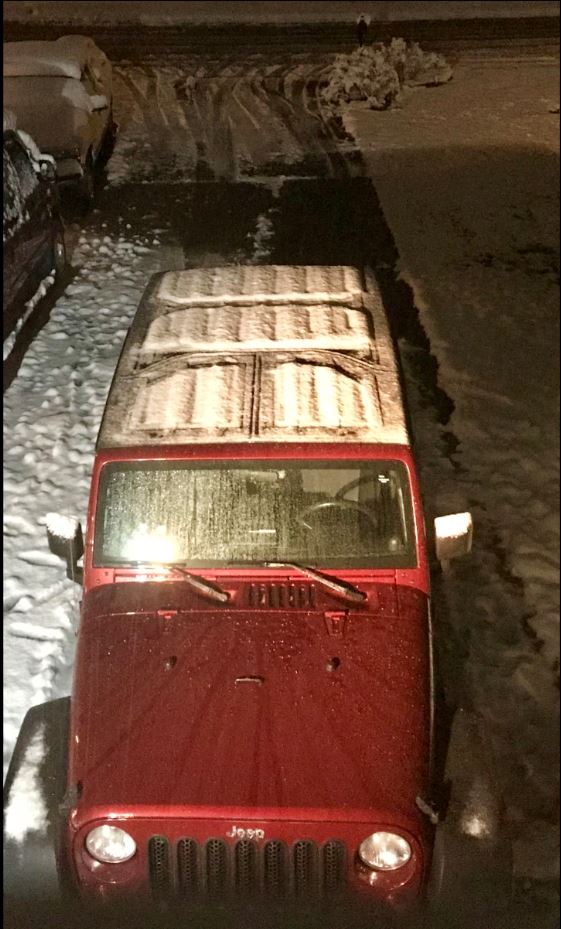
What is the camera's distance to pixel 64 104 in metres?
11.0

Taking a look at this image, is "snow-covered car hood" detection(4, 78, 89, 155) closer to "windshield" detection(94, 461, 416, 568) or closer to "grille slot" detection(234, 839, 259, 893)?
"windshield" detection(94, 461, 416, 568)

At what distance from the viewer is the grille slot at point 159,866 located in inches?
115

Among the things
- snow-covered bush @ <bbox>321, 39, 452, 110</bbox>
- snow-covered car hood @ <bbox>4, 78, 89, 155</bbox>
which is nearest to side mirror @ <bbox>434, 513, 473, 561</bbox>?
snow-covered car hood @ <bbox>4, 78, 89, 155</bbox>

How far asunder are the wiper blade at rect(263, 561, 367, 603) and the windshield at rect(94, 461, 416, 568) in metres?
0.05

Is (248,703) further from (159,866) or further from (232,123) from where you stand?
(232,123)

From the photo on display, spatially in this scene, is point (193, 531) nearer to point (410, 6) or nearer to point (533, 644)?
point (533, 644)

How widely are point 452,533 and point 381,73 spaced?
15.8 m

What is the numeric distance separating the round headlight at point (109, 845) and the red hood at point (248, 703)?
159 millimetres

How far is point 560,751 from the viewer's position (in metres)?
4.33

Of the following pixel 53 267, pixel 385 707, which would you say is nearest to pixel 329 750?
pixel 385 707

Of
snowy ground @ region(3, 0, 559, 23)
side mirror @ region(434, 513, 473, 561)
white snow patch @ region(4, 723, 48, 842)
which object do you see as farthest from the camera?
snowy ground @ region(3, 0, 559, 23)

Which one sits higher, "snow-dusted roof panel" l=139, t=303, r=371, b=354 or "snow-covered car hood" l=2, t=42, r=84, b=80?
"snow-covered car hood" l=2, t=42, r=84, b=80

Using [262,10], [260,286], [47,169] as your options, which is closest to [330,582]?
[260,286]

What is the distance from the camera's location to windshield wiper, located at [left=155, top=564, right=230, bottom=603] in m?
3.49
